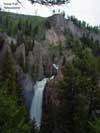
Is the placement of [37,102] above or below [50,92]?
below

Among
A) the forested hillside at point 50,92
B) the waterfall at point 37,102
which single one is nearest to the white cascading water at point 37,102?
the waterfall at point 37,102

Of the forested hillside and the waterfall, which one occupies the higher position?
the forested hillside

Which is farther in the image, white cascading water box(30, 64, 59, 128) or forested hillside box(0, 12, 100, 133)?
white cascading water box(30, 64, 59, 128)

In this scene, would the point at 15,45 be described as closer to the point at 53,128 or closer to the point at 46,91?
the point at 46,91

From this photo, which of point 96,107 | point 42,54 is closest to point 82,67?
point 96,107

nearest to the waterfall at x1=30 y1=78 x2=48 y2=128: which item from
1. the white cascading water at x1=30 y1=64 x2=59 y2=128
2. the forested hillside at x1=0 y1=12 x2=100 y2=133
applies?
the white cascading water at x1=30 y1=64 x2=59 y2=128

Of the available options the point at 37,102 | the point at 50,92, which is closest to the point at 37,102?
the point at 37,102

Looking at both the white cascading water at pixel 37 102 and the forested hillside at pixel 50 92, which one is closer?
the forested hillside at pixel 50 92

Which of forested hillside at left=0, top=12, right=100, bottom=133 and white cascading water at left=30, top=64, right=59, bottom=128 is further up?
forested hillside at left=0, top=12, right=100, bottom=133

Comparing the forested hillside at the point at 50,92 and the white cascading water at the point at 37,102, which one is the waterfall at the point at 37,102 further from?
the forested hillside at the point at 50,92

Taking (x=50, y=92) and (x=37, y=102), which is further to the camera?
(x=37, y=102)

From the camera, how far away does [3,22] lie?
151 metres

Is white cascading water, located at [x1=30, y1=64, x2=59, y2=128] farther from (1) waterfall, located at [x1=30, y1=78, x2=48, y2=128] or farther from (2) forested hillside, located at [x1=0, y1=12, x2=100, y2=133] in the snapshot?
(2) forested hillside, located at [x1=0, y1=12, x2=100, y2=133]

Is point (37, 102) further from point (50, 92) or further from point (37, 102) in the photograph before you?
point (50, 92)
